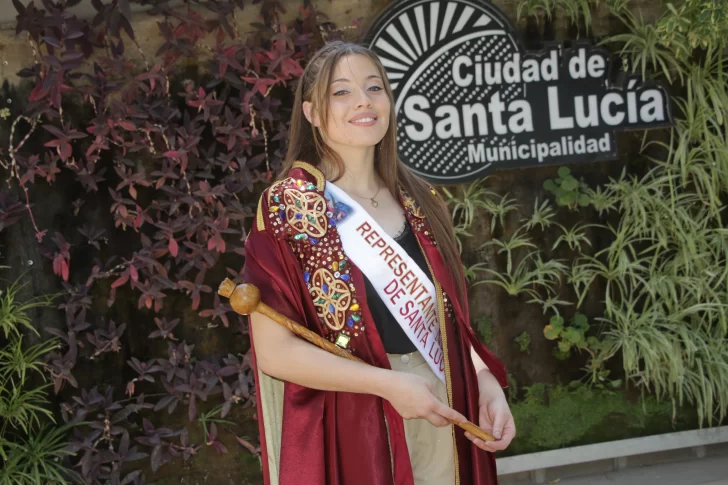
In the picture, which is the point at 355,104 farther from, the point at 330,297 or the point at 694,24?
the point at 694,24

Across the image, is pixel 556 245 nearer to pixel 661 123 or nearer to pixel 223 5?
pixel 661 123

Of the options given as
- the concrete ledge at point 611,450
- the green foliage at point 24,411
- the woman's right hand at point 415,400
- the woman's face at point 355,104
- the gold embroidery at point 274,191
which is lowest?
the concrete ledge at point 611,450

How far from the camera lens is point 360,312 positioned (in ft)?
5.21

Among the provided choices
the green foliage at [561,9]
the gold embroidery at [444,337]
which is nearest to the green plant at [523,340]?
the green foliage at [561,9]

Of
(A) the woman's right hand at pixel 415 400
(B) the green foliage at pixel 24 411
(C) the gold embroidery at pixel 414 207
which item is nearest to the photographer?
(A) the woman's right hand at pixel 415 400

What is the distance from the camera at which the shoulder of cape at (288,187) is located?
1.60 meters

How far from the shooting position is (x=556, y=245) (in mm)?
3676

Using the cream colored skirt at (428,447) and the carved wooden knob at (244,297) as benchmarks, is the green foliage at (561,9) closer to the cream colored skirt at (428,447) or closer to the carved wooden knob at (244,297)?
the cream colored skirt at (428,447)

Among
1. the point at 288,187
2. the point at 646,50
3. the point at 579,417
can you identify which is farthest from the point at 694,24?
the point at 288,187

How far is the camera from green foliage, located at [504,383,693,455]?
3.66 m

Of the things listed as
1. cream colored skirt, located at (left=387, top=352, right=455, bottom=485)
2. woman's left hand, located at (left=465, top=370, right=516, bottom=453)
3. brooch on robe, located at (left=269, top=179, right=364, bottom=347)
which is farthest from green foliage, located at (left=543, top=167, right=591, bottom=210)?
brooch on robe, located at (left=269, top=179, right=364, bottom=347)

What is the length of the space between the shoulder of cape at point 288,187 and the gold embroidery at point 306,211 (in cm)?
1

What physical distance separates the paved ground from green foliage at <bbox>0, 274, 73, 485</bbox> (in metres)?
2.22

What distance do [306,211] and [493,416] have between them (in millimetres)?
586
